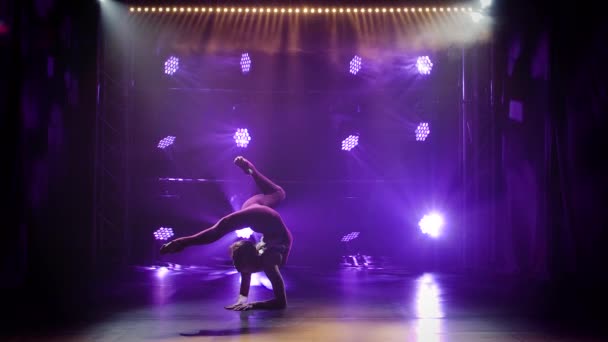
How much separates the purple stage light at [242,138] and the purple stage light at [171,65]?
1367mm

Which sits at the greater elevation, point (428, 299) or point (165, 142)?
point (165, 142)

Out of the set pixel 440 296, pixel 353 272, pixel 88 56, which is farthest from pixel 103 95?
pixel 440 296

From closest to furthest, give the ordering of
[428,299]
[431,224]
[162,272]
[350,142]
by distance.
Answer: [428,299]
[162,272]
[431,224]
[350,142]

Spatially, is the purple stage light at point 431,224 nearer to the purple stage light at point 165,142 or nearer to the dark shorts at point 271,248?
the purple stage light at point 165,142

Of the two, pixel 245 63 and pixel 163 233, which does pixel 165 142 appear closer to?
pixel 163 233

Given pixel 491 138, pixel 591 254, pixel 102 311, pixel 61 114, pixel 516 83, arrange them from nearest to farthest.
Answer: pixel 102 311 → pixel 591 254 → pixel 61 114 → pixel 516 83 → pixel 491 138

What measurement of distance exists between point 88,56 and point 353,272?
182 inches

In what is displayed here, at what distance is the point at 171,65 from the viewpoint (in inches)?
326

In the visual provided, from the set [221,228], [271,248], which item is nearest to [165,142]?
[271,248]

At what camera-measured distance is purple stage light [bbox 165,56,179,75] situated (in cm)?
827

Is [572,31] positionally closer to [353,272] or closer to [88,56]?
[353,272]

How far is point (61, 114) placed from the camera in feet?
21.9

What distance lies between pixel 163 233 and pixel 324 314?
15.4 ft

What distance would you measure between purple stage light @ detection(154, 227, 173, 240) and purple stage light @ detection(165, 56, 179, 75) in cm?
239
